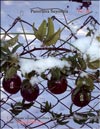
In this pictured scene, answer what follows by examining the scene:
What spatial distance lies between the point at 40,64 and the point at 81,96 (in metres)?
0.11

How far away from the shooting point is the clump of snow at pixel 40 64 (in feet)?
1.96


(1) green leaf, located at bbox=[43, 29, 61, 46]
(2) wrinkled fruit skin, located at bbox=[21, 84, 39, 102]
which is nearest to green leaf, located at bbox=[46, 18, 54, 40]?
(1) green leaf, located at bbox=[43, 29, 61, 46]

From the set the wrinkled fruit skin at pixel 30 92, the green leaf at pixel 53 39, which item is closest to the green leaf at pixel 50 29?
the green leaf at pixel 53 39

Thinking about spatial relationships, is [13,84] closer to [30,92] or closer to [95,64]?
[30,92]

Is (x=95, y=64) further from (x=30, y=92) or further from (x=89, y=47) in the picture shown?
(x=30, y=92)

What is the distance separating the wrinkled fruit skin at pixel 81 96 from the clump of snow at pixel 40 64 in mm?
68

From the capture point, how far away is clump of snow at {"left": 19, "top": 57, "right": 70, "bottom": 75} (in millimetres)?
597

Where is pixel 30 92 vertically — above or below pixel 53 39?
below

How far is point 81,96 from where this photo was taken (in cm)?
66

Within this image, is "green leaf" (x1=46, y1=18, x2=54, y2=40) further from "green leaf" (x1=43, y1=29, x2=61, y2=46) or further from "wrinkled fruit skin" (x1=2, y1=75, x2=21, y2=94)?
"wrinkled fruit skin" (x1=2, y1=75, x2=21, y2=94)

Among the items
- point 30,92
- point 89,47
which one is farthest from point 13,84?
point 89,47

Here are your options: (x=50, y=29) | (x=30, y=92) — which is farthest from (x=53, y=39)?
(x=30, y=92)

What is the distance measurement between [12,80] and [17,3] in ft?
6.11

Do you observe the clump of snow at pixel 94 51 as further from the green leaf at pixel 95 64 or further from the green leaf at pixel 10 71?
the green leaf at pixel 10 71
